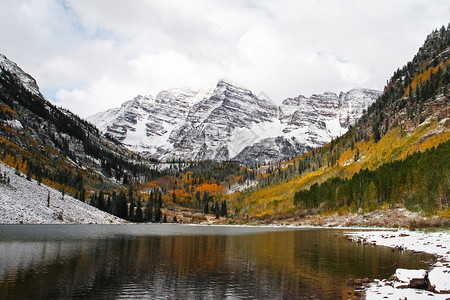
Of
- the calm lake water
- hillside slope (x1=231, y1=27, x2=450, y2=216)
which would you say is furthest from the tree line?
the calm lake water

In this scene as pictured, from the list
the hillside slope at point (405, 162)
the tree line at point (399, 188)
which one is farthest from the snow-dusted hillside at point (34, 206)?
the tree line at point (399, 188)

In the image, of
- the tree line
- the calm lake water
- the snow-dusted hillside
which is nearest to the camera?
the calm lake water

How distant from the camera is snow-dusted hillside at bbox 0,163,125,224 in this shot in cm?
10862

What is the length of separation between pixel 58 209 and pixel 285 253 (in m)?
107

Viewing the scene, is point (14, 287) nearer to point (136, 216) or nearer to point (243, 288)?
point (243, 288)

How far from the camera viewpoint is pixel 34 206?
390 ft

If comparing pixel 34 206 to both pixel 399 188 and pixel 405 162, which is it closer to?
pixel 399 188

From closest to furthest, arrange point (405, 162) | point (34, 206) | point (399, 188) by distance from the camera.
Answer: point (399, 188) < point (34, 206) < point (405, 162)

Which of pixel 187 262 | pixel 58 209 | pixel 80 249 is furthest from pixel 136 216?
pixel 187 262

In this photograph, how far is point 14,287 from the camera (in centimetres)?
2592

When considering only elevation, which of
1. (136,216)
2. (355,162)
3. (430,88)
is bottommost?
(136,216)

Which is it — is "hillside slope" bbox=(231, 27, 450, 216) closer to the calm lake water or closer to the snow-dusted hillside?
the calm lake water

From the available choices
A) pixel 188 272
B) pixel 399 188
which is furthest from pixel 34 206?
pixel 399 188

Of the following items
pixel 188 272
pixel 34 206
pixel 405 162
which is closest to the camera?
pixel 188 272
